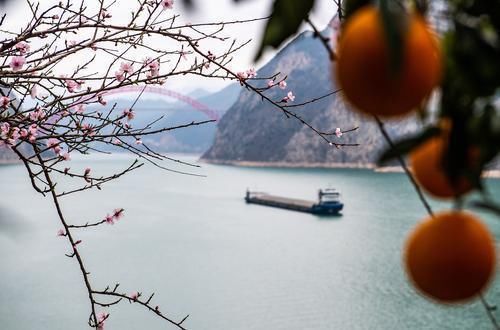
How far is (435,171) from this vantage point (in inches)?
10.3

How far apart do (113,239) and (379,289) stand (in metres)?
13.8

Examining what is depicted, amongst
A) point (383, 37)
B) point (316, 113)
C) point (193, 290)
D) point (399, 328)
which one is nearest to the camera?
point (383, 37)

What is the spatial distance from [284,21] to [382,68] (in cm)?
8

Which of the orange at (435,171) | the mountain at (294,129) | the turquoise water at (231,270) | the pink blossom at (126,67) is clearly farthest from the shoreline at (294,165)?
the orange at (435,171)

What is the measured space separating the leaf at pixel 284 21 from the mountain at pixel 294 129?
202 feet

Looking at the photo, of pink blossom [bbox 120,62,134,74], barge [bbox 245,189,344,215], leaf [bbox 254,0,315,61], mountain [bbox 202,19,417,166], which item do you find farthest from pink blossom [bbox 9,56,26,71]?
mountain [bbox 202,19,417,166]

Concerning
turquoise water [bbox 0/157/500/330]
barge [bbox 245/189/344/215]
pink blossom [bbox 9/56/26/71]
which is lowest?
barge [bbox 245/189/344/215]

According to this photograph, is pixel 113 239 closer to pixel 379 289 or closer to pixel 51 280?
pixel 51 280

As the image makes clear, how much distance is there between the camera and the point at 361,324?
15719 mm

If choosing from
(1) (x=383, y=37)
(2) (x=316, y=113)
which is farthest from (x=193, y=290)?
(2) (x=316, y=113)

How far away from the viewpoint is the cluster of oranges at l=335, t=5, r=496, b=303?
218mm

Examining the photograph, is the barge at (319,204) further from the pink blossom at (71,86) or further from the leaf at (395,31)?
the leaf at (395,31)

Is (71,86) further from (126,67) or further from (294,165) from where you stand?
(294,165)

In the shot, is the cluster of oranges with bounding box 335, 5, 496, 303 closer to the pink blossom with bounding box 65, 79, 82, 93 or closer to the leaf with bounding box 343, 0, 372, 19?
the leaf with bounding box 343, 0, 372, 19
